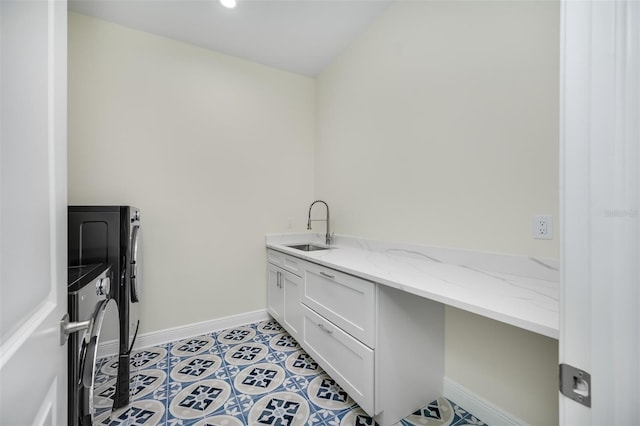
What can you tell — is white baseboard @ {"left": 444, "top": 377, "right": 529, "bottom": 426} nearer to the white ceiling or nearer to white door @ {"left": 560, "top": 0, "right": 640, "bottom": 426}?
white door @ {"left": 560, "top": 0, "right": 640, "bottom": 426}

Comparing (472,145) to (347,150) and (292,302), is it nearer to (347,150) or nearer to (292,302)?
(347,150)

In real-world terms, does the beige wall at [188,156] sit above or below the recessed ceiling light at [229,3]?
below

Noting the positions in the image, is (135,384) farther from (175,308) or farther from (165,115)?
(165,115)

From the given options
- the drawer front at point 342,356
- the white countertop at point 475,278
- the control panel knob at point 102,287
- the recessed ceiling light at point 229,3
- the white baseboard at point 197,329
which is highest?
the recessed ceiling light at point 229,3

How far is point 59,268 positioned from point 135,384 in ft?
5.43

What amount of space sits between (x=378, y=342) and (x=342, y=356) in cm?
35

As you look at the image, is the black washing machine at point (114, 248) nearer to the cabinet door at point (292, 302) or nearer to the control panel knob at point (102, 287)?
the control panel knob at point (102, 287)

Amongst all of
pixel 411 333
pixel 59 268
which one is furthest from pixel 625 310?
pixel 411 333

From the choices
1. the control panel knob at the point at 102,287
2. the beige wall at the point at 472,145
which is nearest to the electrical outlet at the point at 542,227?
the beige wall at the point at 472,145

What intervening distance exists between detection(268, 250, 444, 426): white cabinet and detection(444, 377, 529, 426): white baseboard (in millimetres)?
61

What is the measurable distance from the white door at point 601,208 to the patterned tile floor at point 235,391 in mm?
1339

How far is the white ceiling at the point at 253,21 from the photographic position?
2023mm

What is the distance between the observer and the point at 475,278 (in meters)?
1.30

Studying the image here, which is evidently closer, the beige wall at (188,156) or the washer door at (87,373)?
the washer door at (87,373)
